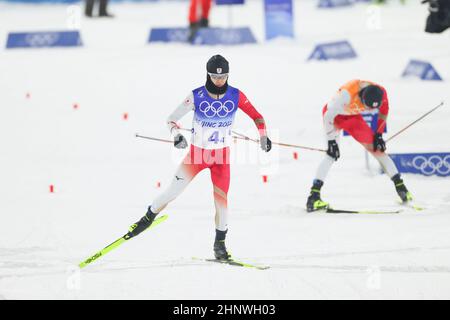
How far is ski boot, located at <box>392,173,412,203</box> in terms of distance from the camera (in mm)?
9742

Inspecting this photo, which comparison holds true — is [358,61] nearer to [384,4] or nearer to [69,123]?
[69,123]

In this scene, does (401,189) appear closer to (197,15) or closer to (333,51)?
(333,51)

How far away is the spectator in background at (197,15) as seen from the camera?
1864 cm

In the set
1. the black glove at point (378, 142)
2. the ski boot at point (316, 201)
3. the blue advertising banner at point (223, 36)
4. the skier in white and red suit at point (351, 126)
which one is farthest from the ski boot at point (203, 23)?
the black glove at point (378, 142)

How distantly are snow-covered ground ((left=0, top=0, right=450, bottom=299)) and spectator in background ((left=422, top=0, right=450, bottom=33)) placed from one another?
73.8 inches

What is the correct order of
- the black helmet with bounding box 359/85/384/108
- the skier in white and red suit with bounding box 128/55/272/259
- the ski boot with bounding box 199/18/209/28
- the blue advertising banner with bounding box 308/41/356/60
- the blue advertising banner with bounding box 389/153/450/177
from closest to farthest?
1. the skier in white and red suit with bounding box 128/55/272/259
2. the black helmet with bounding box 359/85/384/108
3. the blue advertising banner with bounding box 389/153/450/177
4. the blue advertising banner with bounding box 308/41/356/60
5. the ski boot with bounding box 199/18/209/28

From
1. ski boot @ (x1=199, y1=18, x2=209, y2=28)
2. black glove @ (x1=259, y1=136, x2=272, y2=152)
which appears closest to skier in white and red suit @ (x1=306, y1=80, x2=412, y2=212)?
black glove @ (x1=259, y1=136, x2=272, y2=152)

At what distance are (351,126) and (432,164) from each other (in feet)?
5.84

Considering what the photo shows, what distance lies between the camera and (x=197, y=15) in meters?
18.9

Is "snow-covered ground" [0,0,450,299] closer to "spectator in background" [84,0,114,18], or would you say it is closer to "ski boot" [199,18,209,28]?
"ski boot" [199,18,209,28]

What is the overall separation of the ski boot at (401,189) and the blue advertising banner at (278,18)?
31.9 feet
